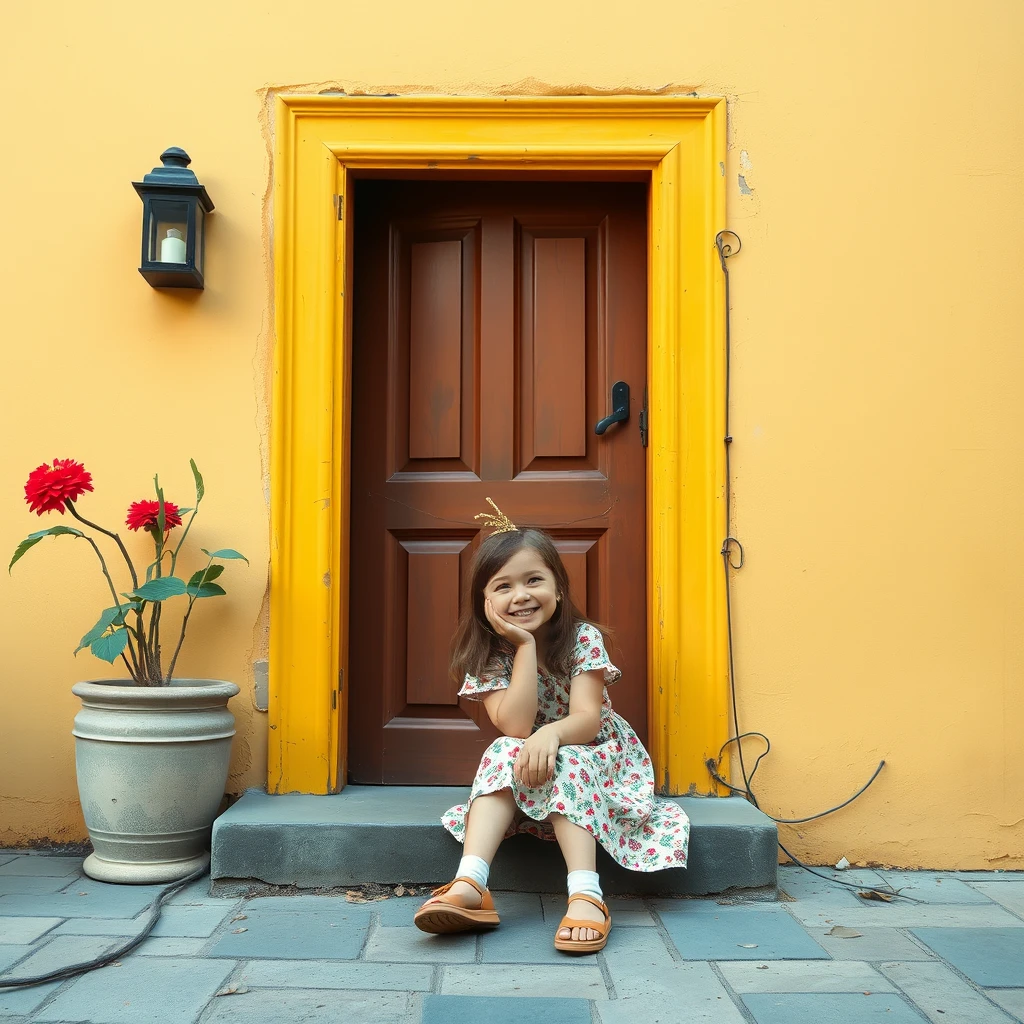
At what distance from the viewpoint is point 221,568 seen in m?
2.70

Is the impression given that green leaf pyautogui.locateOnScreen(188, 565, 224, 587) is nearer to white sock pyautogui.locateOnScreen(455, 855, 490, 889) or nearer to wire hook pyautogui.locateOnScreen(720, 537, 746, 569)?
white sock pyautogui.locateOnScreen(455, 855, 490, 889)

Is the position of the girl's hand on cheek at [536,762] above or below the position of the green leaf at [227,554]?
below

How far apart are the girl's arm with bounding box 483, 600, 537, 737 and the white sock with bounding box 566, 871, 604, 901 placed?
35cm

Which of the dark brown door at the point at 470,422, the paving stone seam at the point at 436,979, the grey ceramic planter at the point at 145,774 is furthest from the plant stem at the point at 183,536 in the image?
the paving stone seam at the point at 436,979

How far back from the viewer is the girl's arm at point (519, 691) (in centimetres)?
238

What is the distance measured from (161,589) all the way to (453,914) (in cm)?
116

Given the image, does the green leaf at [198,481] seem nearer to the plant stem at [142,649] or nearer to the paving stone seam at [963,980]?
the plant stem at [142,649]

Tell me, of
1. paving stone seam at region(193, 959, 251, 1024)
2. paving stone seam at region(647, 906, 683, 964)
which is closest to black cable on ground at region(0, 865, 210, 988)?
paving stone seam at region(193, 959, 251, 1024)

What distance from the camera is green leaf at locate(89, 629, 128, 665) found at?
2.45 meters

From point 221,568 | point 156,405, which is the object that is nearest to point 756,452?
point 221,568

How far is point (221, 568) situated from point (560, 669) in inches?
38.4

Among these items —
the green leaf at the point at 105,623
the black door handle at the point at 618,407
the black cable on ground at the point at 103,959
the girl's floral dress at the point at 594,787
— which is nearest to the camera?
the black cable on ground at the point at 103,959

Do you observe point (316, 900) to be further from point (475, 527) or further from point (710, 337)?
point (710, 337)

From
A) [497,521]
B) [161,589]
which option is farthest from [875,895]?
[161,589]
